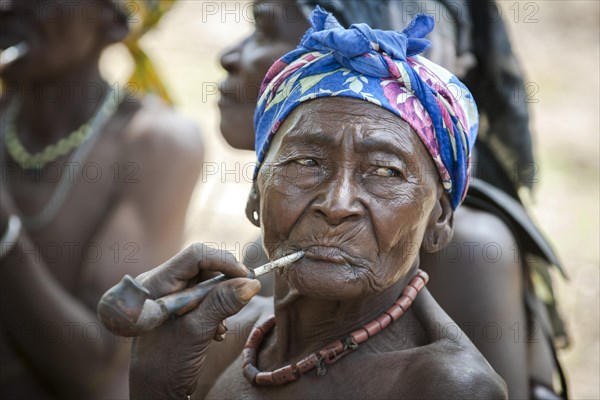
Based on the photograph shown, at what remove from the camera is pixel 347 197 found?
204 cm

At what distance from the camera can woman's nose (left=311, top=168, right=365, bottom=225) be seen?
6.64ft

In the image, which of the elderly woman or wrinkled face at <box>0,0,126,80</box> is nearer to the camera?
the elderly woman

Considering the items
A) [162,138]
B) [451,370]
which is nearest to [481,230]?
[451,370]

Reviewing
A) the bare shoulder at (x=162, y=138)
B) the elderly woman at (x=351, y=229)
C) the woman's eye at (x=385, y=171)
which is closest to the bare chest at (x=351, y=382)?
the elderly woman at (x=351, y=229)

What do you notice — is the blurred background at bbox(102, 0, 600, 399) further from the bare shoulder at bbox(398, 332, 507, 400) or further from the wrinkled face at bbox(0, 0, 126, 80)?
the bare shoulder at bbox(398, 332, 507, 400)

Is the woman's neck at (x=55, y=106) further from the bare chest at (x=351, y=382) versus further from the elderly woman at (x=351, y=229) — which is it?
the bare chest at (x=351, y=382)

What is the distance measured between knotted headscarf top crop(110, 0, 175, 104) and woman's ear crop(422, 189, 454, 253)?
2.27m

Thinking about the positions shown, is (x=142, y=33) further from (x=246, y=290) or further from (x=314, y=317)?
(x=246, y=290)

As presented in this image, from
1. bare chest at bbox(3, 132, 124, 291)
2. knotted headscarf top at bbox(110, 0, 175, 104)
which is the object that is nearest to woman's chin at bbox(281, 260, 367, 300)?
bare chest at bbox(3, 132, 124, 291)

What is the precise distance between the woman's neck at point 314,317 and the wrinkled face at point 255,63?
843mm

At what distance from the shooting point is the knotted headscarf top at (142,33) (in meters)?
4.21

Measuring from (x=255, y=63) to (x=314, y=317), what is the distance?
1.08 metres

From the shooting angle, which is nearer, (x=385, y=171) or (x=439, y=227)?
(x=385, y=171)

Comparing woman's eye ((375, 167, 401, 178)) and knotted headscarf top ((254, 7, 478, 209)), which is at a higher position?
knotted headscarf top ((254, 7, 478, 209))
